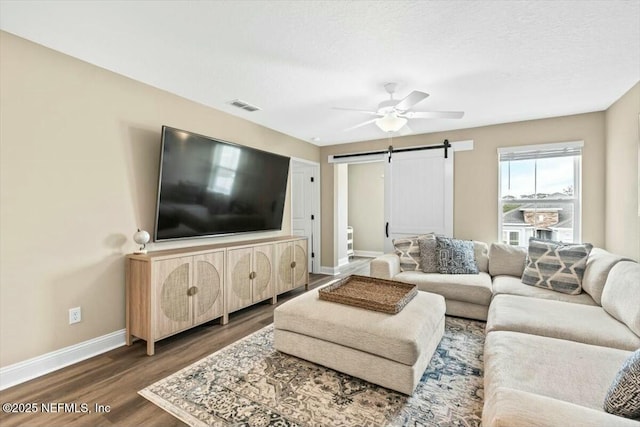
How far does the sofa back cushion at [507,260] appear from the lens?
138 inches

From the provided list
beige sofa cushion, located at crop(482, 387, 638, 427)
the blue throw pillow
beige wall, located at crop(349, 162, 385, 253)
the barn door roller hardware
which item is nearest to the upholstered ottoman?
beige sofa cushion, located at crop(482, 387, 638, 427)

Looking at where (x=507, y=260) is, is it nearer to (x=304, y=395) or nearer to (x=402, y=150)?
(x=402, y=150)

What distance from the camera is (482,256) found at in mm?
3783

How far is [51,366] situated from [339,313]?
7.37 ft

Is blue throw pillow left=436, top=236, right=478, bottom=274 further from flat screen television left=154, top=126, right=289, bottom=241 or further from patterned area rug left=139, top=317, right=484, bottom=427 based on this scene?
flat screen television left=154, top=126, right=289, bottom=241

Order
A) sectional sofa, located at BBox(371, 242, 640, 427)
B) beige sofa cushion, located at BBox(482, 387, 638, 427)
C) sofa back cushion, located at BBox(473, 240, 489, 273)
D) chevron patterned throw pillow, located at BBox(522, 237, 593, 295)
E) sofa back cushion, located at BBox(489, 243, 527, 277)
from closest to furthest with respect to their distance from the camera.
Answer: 1. beige sofa cushion, located at BBox(482, 387, 638, 427)
2. sectional sofa, located at BBox(371, 242, 640, 427)
3. chevron patterned throw pillow, located at BBox(522, 237, 593, 295)
4. sofa back cushion, located at BBox(489, 243, 527, 277)
5. sofa back cushion, located at BBox(473, 240, 489, 273)

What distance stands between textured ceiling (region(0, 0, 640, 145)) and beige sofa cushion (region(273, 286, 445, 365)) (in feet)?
6.56

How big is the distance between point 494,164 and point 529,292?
199 centimetres

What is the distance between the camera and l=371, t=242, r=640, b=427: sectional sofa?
1.05 metres

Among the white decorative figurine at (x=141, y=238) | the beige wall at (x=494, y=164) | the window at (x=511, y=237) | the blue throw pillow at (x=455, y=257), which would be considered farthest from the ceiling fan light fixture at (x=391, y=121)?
the window at (x=511, y=237)

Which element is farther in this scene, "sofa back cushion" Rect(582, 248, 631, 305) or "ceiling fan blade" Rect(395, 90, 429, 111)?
"sofa back cushion" Rect(582, 248, 631, 305)

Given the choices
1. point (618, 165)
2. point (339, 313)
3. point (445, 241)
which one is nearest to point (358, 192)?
point (445, 241)

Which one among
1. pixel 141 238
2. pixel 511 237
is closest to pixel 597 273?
pixel 511 237

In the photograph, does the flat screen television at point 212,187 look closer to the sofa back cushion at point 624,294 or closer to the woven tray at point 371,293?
the woven tray at point 371,293
